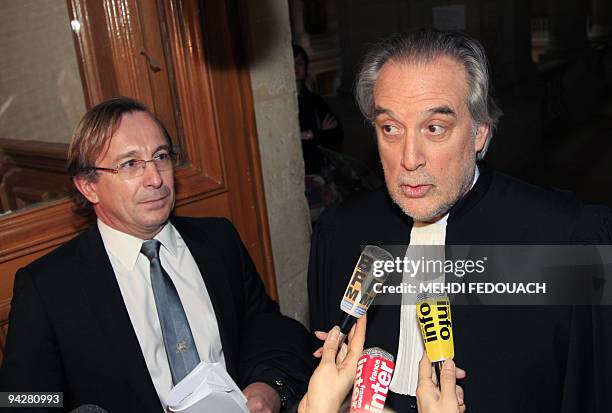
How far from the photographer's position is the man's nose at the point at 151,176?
8.04 ft

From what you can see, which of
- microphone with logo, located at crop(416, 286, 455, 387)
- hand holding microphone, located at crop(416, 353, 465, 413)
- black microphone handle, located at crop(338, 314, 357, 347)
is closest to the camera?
hand holding microphone, located at crop(416, 353, 465, 413)

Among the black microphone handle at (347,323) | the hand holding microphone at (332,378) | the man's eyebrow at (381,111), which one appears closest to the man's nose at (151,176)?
the man's eyebrow at (381,111)

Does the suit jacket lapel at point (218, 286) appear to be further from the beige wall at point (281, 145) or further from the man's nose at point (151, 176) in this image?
the beige wall at point (281, 145)

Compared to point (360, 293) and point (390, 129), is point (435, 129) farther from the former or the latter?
point (360, 293)

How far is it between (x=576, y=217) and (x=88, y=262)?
185 cm

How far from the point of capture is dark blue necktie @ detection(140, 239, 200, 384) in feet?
7.96

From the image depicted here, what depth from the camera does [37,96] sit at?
10.8ft

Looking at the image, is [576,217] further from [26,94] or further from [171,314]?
[26,94]

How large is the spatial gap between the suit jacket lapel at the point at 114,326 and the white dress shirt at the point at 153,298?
0.04 meters

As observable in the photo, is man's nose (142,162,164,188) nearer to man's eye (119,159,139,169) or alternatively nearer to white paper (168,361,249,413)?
man's eye (119,159,139,169)

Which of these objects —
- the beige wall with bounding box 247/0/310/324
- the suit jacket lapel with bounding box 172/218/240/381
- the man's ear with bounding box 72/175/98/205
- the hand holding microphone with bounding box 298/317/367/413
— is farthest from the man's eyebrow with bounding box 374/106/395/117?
the beige wall with bounding box 247/0/310/324

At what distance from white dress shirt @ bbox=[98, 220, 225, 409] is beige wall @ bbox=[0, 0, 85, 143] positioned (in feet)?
3.49

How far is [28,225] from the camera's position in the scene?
2750mm

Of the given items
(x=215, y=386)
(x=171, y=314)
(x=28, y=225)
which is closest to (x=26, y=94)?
(x=28, y=225)
